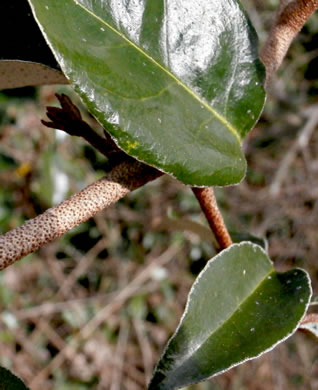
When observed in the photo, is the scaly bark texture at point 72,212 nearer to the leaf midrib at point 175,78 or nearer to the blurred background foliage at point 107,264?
the leaf midrib at point 175,78

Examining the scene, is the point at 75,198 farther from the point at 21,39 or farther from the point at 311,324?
the point at 311,324

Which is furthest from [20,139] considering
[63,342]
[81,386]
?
[81,386]

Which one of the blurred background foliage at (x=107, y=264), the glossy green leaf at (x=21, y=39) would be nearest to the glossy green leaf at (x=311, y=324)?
the glossy green leaf at (x=21, y=39)

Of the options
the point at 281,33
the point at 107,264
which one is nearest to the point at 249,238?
the point at 281,33

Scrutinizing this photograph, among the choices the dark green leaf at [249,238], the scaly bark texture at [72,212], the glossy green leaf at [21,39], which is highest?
the glossy green leaf at [21,39]

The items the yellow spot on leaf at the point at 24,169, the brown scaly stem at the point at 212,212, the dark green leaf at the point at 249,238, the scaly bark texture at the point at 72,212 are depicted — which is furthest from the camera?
the yellow spot on leaf at the point at 24,169
